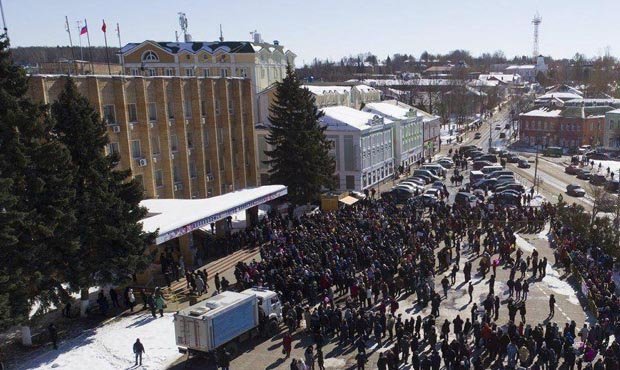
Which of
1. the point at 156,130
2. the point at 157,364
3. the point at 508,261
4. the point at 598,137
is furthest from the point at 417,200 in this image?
the point at 598,137

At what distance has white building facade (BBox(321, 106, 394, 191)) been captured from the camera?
52.7m

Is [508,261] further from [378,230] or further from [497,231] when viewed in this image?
[378,230]

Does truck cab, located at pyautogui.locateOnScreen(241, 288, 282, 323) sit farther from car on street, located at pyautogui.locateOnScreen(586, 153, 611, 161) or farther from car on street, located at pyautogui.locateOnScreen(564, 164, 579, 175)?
car on street, located at pyautogui.locateOnScreen(586, 153, 611, 161)

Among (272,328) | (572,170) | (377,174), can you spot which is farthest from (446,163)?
(272,328)

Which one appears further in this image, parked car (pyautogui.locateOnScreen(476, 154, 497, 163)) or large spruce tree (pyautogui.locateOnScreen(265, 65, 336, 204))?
parked car (pyautogui.locateOnScreen(476, 154, 497, 163))

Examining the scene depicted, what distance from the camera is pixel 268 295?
73.7 ft

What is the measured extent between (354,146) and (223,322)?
34664mm

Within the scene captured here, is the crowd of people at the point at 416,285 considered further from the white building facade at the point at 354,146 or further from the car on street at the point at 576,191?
the car on street at the point at 576,191

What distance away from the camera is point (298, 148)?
41.9 metres

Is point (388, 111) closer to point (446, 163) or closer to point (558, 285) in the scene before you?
point (446, 163)

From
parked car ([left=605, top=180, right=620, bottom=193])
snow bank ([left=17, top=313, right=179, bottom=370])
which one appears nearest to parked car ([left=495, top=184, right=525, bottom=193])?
parked car ([left=605, top=180, right=620, bottom=193])

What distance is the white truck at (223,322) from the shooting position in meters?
19.5

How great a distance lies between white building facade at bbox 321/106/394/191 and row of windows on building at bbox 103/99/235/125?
37.8 ft

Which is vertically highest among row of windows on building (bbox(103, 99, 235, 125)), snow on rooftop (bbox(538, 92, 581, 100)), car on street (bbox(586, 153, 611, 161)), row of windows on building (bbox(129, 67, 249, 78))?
row of windows on building (bbox(129, 67, 249, 78))
